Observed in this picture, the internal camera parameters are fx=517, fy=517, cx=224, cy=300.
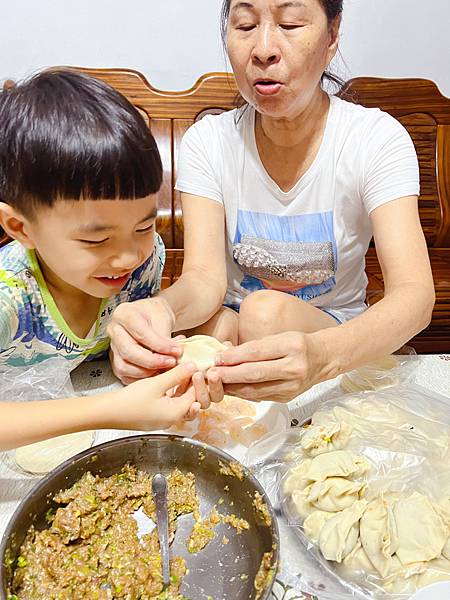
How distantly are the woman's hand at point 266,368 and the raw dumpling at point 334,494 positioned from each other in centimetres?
23

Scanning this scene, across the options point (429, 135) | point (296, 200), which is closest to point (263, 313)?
point (296, 200)

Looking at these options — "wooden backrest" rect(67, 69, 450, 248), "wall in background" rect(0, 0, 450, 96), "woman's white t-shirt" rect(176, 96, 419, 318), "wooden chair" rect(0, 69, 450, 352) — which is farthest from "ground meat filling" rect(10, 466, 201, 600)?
"wall in background" rect(0, 0, 450, 96)

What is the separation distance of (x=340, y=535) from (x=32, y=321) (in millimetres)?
850

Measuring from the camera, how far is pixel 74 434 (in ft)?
3.56

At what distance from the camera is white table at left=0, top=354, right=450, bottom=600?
0.85 meters

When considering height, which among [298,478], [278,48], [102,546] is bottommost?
[102,546]

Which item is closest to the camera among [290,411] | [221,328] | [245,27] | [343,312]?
[290,411]

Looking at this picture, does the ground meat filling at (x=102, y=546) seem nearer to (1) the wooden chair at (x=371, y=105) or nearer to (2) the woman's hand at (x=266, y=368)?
(2) the woman's hand at (x=266, y=368)

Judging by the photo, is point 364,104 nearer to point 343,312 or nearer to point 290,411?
point 343,312

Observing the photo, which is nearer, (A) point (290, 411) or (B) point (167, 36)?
(A) point (290, 411)

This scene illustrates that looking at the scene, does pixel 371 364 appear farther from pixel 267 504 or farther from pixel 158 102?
pixel 158 102

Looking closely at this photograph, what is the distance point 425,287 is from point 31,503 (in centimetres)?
101

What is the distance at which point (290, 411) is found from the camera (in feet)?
3.98

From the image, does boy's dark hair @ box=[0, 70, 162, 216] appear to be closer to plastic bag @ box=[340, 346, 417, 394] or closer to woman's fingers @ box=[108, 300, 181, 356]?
woman's fingers @ box=[108, 300, 181, 356]
